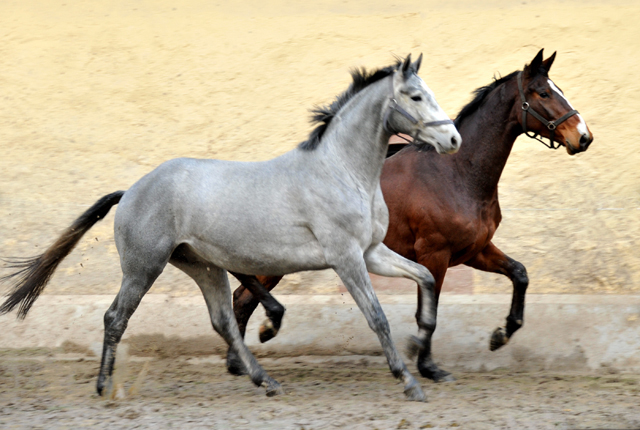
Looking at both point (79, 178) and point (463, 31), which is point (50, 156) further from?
point (463, 31)

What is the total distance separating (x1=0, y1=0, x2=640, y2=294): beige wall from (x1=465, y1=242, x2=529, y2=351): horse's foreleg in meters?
0.91

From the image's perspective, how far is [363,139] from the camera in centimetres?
432

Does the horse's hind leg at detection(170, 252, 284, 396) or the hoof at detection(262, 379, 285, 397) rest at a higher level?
the horse's hind leg at detection(170, 252, 284, 396)

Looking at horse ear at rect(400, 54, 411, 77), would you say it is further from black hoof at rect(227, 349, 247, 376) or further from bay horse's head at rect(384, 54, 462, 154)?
black hoof at rect(227, 349, 247, 376)

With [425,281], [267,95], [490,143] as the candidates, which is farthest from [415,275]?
[267,95]

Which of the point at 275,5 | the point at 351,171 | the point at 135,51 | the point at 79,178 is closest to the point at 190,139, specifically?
the point at 79,178

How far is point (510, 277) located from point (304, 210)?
1.65 meters

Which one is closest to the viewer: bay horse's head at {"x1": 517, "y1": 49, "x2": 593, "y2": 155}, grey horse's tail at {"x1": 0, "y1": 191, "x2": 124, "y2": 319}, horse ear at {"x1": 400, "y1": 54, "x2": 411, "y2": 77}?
horse ear at {"x1": 400, "y1": 54, "x2": 411, "y2": 77}

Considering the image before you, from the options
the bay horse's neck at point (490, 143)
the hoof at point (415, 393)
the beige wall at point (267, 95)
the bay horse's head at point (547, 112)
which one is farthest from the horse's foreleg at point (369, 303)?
the beige wall at point (267, 95)

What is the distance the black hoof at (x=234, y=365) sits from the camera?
498cm

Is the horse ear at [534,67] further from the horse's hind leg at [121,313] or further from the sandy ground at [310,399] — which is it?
the horse's hind leg at [121,313]

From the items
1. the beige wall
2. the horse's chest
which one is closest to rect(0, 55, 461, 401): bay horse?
the horse's chest

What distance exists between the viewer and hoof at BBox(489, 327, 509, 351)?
16.2ft

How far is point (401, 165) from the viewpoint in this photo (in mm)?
5086
